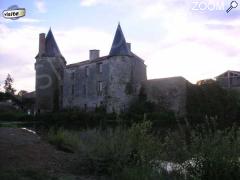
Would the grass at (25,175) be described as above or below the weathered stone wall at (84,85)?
below

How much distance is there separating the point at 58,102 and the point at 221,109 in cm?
2255

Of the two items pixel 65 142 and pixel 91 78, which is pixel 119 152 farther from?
pixel 91 78

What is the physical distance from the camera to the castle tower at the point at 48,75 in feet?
169

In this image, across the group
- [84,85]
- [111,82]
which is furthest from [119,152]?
[84,85]

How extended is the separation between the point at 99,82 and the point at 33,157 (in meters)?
36.8

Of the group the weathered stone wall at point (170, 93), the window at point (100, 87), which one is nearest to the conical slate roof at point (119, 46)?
the window at point (100, 87)

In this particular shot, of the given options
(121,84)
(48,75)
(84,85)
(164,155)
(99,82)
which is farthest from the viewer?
(48,75)

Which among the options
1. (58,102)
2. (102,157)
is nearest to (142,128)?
(102,157)

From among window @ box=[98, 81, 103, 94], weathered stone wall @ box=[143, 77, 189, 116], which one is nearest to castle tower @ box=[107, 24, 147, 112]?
window @ box=[98, 81, 103, 94]

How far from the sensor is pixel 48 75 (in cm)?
5200

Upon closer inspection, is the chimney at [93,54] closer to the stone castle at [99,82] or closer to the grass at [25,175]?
the stone castle at [99,82]

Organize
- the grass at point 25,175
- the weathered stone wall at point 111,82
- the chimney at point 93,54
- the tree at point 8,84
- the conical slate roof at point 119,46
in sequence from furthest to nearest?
the tree at point 8,84 → the chimney at point 93,54 → the conical slate roof at point 119,46 → the weathered stone wall at point 111,82 → the grass at point 25,175

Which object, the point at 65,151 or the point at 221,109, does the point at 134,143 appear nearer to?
the point at 65,151

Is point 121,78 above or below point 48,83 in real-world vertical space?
below
